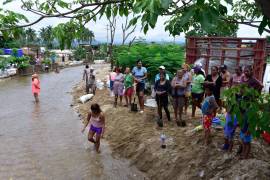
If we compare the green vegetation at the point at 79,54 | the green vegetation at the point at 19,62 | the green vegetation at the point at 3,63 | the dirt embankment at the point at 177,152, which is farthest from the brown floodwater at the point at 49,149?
the green vegetation at the point at 79,54

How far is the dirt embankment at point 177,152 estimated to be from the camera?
22.5ft

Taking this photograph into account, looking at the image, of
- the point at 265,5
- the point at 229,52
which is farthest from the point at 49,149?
the point at 265,5

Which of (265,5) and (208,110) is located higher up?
(265,5)

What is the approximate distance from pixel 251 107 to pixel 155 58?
30.7 feet

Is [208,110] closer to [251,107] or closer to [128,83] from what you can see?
[251,107]

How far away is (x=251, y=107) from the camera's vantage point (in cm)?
430

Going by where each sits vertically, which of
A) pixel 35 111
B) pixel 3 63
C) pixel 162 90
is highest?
pixel 162 90

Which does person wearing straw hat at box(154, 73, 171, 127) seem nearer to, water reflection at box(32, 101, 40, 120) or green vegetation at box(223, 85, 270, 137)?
green vegetation at box(223, 85, 270, 137)

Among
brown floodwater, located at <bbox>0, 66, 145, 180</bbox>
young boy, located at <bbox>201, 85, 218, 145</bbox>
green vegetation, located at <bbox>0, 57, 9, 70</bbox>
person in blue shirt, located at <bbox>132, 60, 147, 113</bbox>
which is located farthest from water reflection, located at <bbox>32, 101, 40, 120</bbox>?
green vegetation, located at <bbox>0, 57, 9, 70</bbox>

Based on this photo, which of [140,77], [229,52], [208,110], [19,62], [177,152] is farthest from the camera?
[19,62]

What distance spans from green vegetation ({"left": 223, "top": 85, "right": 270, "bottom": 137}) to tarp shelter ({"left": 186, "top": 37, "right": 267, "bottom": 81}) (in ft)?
24.5

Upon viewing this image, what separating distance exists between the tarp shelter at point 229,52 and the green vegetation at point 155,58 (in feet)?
1.77

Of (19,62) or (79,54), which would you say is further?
(79,54)

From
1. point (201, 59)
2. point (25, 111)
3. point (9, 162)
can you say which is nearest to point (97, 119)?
point (9, 162)
